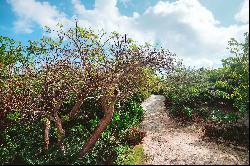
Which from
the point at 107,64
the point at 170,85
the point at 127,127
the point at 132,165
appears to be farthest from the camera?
the point at 170,85

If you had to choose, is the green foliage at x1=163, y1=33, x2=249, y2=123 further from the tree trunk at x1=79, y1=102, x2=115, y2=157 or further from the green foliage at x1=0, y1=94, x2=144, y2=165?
the tree trunk at x1=79, y1=102, x2=115, y2=157

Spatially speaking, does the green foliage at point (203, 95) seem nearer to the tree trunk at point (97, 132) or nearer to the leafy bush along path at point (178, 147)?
the leafy bush along path at point (178, 147)

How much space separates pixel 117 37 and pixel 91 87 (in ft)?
11.1

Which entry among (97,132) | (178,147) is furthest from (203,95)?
(97,132)

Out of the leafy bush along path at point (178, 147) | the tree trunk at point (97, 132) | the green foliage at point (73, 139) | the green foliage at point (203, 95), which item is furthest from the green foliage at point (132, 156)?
the green foliage at point (203, 95)

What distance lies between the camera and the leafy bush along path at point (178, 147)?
15156 millimetres

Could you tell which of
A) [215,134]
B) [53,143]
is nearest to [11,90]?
[53,143]

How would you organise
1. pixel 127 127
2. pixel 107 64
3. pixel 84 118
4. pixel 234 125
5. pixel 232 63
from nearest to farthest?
pixel 232 63, pixel 107 64, pixel 234 125, pixel 127 127, pixel 84 118

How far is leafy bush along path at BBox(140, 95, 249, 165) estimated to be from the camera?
15.2 m

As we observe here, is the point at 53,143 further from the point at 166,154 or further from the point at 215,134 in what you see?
the point at 215,134

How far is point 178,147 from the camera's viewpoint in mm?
17312

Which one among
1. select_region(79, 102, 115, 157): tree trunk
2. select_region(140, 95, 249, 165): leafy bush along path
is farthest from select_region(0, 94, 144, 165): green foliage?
select_region(140, 95, 249, 165): leafy bush along path

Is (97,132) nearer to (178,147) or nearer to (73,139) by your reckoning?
(73,139)

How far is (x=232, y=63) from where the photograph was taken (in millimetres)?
16406
